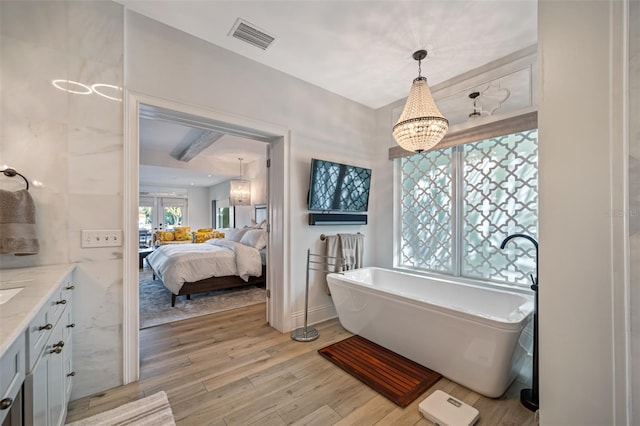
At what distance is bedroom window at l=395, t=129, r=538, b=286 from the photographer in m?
2.43

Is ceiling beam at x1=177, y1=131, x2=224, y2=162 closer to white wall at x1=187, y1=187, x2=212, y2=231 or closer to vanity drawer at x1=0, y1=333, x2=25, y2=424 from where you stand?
vanity drawer at x1=0, y1=333, x2=25, y2=424

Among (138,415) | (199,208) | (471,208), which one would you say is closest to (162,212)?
(199,208)

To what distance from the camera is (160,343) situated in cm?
257

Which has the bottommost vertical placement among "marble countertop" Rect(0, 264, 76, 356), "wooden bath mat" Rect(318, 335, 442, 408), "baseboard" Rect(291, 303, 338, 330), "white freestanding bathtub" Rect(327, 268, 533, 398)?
"wooden bath mat" Rect(318, 335, 442, 408)

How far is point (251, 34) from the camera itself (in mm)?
2225

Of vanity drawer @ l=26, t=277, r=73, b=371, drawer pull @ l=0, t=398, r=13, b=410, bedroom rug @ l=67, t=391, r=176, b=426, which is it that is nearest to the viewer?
drawer pull @ l=0, t=398, r=13, b=410

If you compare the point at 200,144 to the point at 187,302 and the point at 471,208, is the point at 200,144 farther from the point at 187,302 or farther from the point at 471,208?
the point at 471,208

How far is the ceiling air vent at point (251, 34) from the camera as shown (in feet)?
6.97

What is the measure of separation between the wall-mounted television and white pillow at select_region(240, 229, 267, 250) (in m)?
1.97

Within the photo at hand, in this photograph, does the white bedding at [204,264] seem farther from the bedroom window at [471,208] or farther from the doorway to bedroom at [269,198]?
the bedroom window at [471,208]

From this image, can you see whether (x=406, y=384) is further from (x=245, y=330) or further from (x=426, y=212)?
(x=426, y=212)

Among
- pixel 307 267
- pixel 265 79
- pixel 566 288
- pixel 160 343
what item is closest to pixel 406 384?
pixel 307 267

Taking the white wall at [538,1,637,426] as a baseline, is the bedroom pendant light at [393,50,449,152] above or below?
above

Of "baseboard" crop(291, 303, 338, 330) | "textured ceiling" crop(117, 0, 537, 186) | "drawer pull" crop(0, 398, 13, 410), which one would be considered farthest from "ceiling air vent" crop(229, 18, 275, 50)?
"baseboard" crop(291, 303, 338, 330)
